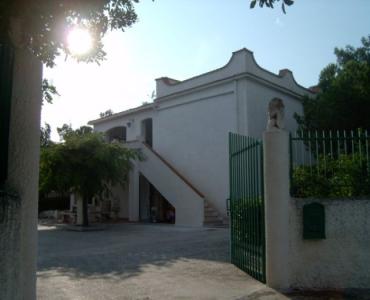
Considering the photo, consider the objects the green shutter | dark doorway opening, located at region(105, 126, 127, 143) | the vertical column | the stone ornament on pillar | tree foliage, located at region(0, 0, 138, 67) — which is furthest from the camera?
dark doorway opening, located at region(105, 126, 127, 143)

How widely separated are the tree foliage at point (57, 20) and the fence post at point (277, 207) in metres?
3.16

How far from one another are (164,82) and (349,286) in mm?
18312

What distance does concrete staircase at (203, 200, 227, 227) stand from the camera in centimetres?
1944

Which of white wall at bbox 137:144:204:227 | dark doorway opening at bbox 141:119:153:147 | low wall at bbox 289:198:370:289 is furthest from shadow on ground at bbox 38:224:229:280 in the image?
dark doorway opening at bbox 141:119:153:147

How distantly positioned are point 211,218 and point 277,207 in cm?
1272

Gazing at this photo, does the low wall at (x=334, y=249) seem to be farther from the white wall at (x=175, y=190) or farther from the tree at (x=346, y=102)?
the white wall at (x=175, y=190)

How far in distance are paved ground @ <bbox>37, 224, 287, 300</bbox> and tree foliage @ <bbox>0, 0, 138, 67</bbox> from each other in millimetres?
3955

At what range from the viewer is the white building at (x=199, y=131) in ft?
65.7

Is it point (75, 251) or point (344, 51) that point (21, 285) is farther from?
point (344, 51)

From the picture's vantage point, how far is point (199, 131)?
2208 centimetres

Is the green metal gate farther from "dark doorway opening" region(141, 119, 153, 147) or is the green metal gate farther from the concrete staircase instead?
"dark doorway opening" region(141, 119, 153, 147)

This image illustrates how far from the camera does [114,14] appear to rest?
6.78 meters

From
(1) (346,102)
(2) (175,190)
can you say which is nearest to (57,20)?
(1) (346,102)

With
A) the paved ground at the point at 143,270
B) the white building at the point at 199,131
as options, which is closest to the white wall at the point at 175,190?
the white building at the point at 199,131
